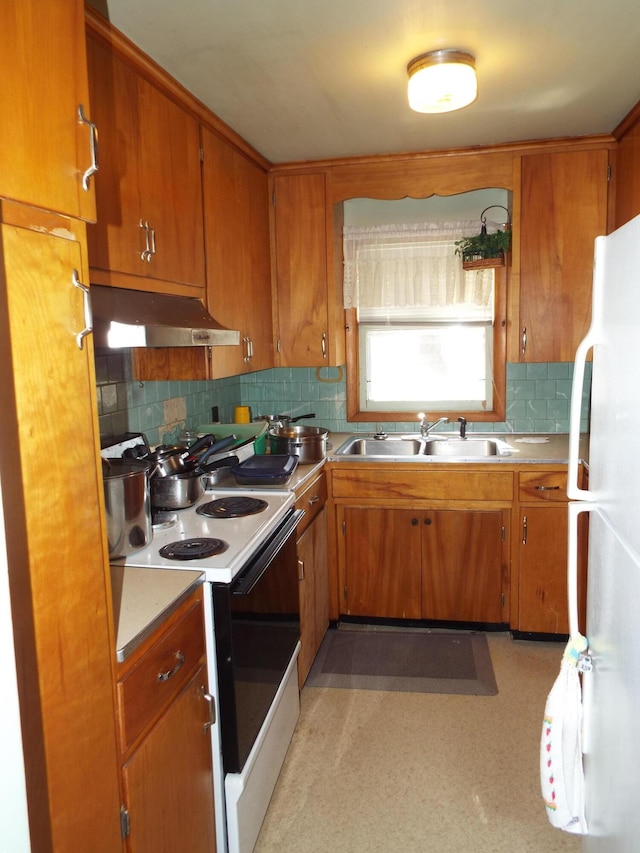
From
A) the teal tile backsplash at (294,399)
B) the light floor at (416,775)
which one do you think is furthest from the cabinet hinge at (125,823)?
the teal tile backsplash at (294,399)

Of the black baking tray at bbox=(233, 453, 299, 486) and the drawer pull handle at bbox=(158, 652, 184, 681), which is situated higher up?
the black baking tray at bbox=(233, 453, 299, 486)

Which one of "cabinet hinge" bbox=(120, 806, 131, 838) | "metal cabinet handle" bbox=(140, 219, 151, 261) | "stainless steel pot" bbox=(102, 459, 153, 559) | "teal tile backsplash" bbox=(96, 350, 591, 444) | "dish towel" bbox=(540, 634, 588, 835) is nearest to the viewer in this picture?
"cabinet hinge" bbox=(120, 806, 131, 838)

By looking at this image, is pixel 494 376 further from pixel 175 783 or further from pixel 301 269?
pixel 175 783

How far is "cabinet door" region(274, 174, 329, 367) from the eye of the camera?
3309mm

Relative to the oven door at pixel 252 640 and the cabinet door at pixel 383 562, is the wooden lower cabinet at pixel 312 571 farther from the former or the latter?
the oven door at pixel 252 640

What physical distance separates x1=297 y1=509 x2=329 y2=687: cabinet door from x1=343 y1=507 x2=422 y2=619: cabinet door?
0.48 ft

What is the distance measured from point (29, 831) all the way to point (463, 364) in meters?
3.07

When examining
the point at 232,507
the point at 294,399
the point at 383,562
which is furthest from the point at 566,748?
the point at 294,399

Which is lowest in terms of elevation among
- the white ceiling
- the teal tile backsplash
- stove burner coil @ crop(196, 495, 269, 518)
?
stove burner coil @ crop(196, 495, 269, 518)

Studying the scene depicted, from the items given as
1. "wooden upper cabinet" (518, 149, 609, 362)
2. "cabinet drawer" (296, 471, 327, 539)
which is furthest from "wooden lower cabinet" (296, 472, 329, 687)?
"wooden upper cabinet" (518, 149, 609, 362)

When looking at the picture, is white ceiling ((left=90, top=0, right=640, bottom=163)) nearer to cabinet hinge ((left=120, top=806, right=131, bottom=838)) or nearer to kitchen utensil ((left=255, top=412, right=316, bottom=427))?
kitchen utensil ((left=255, top=412, right=316, bottom=427))

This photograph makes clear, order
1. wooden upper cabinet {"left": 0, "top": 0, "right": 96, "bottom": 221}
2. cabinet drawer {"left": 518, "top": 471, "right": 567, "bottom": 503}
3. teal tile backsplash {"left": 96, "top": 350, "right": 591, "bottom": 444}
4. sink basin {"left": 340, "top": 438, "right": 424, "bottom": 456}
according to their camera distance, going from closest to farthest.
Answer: wooden upper cabinet {"left": 0, "top": 0, "right": 96, "bottom": 221}
teal tile backsplash {"left": 96, "top": 350, "right": 591, "bottom": 444}
cabinet drawer {"left": 518, "top": 471, "right": 567, "bottom": 503}
sink basin {"left": 340, "top": 438, "right": 424, "bottom": 456}

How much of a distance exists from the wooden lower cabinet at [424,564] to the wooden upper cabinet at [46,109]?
7.47 feet

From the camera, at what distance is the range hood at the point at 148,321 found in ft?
5.57
